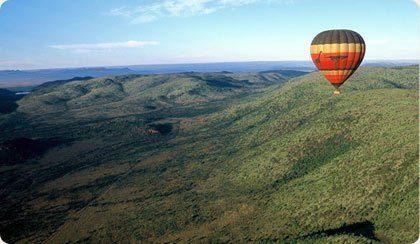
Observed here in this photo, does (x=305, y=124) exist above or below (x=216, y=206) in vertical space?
above

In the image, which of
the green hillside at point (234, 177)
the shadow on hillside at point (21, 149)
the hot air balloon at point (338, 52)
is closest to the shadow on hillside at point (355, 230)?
the green hillside at point (234, 177)

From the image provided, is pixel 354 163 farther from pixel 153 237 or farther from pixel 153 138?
pixel 153 138

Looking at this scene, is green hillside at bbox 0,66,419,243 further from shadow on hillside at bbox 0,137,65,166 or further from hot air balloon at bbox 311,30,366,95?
hot air balloon at bbox 311,30,366,95

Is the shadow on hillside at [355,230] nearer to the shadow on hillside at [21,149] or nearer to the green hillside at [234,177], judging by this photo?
the green hillside at [234,177]

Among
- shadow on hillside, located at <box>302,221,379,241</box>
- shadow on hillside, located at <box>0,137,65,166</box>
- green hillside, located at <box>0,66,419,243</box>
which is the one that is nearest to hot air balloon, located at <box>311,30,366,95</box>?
green hillside, located at <box>0,66,419,243</box>

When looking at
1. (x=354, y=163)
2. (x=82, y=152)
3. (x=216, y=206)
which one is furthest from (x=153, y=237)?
(x=82, y=152)

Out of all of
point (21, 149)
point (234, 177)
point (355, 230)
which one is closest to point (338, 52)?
point (355, 230)

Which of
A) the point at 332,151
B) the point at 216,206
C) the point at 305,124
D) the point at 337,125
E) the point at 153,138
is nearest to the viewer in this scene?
the point at 216,206
